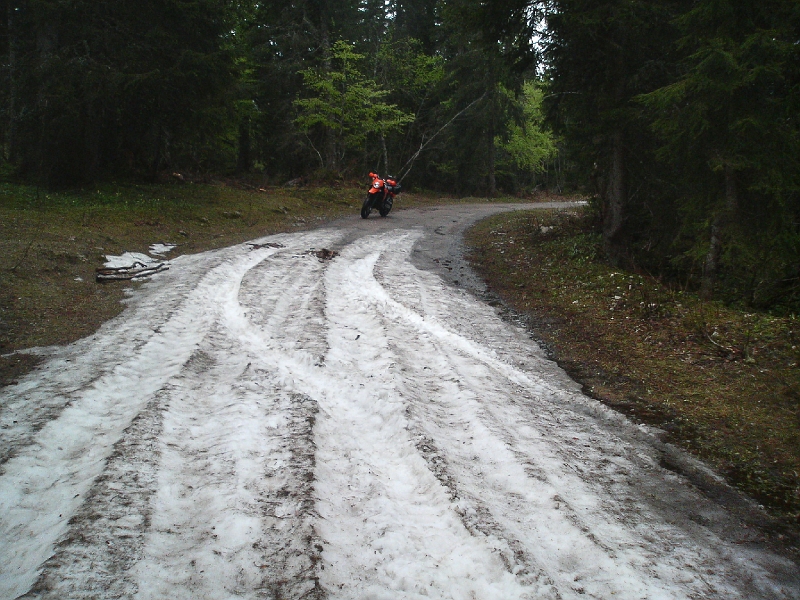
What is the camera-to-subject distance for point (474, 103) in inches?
1033

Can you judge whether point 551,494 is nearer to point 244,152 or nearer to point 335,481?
point 335,481

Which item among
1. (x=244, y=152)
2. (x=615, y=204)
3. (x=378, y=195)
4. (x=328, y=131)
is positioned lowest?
(x=615, y=204)

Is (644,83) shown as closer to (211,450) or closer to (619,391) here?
(619,391)

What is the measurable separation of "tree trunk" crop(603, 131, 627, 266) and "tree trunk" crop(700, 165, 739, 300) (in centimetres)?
228

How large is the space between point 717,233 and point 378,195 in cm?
1058

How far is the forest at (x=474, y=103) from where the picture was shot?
21.6ft

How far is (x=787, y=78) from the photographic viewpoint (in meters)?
6.37

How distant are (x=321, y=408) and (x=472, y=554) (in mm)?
1844

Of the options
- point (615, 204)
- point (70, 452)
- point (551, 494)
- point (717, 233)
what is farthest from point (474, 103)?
point (70, 452)

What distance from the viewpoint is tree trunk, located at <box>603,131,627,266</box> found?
9.63 metres

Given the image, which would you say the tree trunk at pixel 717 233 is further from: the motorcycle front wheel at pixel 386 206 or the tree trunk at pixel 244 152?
the tree trunk at pixel 244 152

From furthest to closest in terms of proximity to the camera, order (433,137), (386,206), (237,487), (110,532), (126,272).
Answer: (433,137), (386,206), (126,272), (237,487), (110,532)

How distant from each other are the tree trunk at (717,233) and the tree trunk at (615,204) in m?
2.28

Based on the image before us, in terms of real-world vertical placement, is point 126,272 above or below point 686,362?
above
